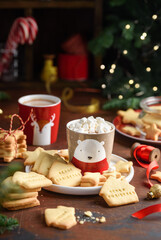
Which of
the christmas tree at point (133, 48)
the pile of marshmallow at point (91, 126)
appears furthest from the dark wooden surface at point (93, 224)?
the christmas tree at point (133, 48)

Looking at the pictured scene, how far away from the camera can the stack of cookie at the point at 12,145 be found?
3.74ft

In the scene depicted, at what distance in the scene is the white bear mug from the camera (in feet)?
3.28

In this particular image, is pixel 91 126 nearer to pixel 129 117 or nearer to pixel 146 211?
pixel 146 211

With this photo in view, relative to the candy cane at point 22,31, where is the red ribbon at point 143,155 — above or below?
below

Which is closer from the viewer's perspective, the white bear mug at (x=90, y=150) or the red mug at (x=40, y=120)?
the white bear mug at (x=90, y=150)

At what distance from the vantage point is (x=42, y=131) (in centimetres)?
126

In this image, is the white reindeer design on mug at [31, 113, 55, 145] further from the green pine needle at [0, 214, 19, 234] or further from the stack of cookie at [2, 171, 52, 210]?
the green pine needle at [0, 214, 19, 234]

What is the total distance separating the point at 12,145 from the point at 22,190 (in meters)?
0.28

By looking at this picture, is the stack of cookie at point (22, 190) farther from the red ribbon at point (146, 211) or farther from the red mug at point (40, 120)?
the red mug at point (40, 120)

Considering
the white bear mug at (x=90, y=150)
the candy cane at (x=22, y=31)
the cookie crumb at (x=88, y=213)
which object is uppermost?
the candy cane at (x=22, y=31)

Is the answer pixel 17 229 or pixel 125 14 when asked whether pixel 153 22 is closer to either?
pixel 125 14

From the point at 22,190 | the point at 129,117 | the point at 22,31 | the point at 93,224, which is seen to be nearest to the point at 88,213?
the point at 93,224

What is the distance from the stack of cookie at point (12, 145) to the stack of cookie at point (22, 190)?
9.2 inches

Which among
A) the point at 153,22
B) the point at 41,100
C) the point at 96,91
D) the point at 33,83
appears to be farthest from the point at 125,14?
the point at 41,100
